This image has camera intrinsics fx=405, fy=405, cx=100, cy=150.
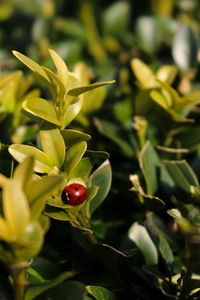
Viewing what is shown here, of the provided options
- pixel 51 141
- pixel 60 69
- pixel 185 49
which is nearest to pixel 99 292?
pixel 51 141

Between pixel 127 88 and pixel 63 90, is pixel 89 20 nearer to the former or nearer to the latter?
pixel 127 88

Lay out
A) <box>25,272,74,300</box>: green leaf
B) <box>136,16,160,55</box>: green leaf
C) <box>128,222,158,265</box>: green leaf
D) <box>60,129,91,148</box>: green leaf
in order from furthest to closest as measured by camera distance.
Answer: <box>136,16,160,55</box>: green leaf < <box>128,222,158,265</box>: green leaf < <box>60,129,91,148</box>: green leaf < <box>25,272,74,300</box>: green leaf

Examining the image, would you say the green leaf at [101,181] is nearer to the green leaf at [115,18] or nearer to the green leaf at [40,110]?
the green leaf at [40,110]

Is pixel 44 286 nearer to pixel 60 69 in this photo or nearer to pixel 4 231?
pixel 4 231

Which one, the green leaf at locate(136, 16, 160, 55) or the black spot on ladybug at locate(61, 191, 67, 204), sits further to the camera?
the green leaf at locate(136, 16, 160, 55)

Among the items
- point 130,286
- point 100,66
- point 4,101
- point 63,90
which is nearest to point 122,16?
point 100,66

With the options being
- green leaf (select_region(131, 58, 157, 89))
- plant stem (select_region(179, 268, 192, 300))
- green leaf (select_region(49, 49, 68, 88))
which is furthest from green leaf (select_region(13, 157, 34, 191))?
green leaf (select_region(131, 58, 157, 89))

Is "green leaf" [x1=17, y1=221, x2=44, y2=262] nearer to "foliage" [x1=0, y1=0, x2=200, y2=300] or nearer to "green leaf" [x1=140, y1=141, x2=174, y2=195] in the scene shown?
"foliage" [x1=0, y1=0, x2=200, y2=300]
